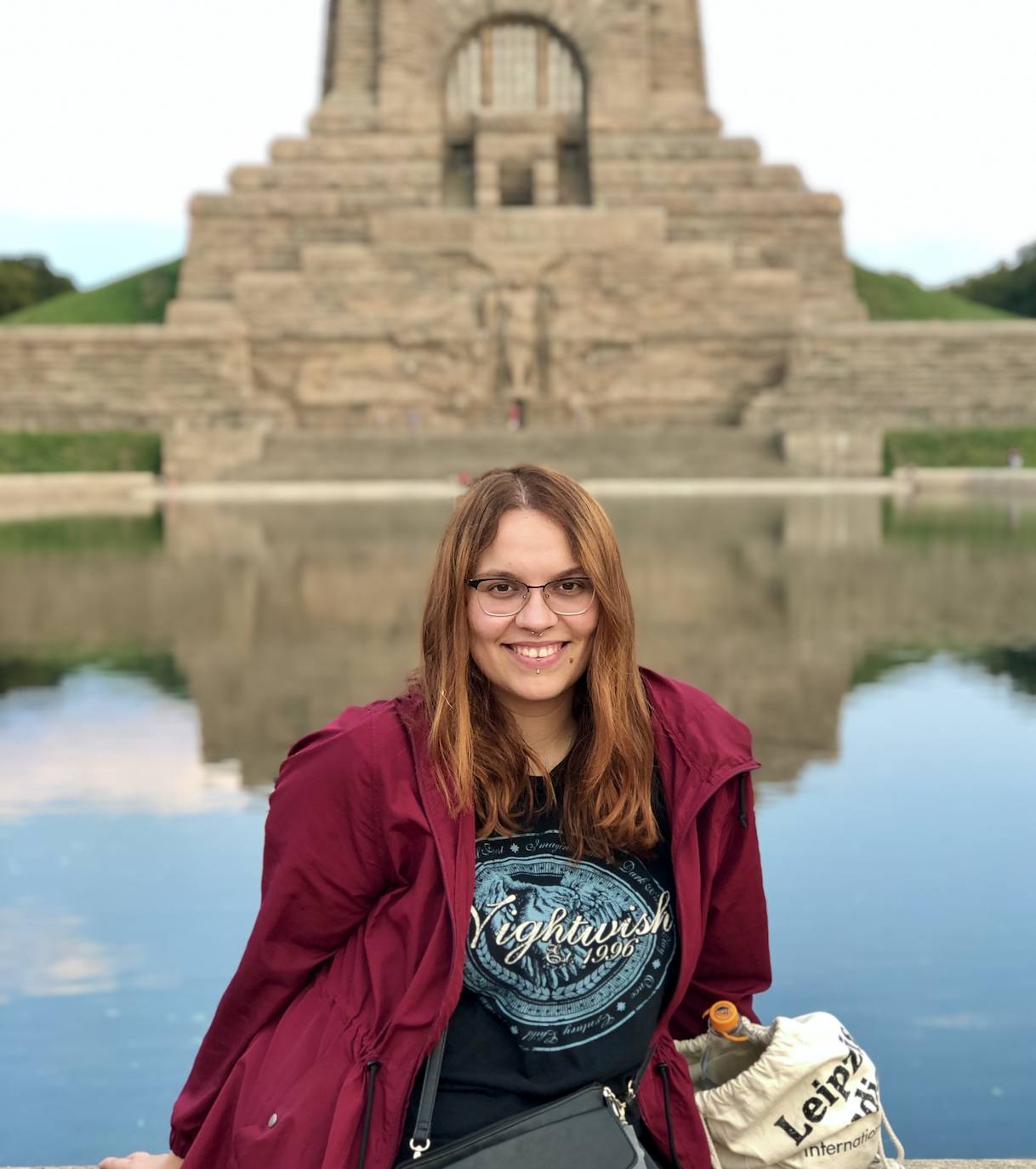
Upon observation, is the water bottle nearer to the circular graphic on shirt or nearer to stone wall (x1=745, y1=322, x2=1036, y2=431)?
the circular graphic on shirt

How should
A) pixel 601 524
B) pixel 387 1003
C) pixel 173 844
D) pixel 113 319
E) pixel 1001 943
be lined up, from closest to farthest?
pixel 387 1003
pixel 601 524
pixel 1001 943
pixel 173 844
pixel 113 319

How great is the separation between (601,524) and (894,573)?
39.2 feet

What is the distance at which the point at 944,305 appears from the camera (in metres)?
46.7

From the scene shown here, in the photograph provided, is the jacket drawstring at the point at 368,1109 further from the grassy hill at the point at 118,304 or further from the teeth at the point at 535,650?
the grassy hill at the point at 118,304

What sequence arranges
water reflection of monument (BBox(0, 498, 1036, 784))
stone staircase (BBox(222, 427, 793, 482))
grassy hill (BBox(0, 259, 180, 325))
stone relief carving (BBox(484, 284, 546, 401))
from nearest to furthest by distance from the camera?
water reflection of monument (BBox(0, 498, 1036, 784)) → stone staircase (BBox(222, 427, 793, 482)) → stone relief carving (BBox(484, 284, 546, 401)) → grassy hill (BBox(0, 259, 180, 325))

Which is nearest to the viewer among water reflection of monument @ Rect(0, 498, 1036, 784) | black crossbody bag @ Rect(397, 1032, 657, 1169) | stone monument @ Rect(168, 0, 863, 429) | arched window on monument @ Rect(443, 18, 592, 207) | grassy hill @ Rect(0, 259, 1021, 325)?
black crossbody bag @ Rect(397, 1032, 657, 1169)

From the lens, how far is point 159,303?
152 ft

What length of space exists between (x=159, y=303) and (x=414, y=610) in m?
36.7

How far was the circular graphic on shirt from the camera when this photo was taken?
2623 millimetres

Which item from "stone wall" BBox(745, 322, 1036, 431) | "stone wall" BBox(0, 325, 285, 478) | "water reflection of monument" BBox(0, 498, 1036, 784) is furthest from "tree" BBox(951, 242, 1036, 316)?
"water reflection of monument" BBox(0, 498, 1036, 784)

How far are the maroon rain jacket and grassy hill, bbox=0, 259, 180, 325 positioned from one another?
44218 millimetres

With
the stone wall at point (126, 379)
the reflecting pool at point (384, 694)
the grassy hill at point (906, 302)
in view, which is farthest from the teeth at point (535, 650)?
the grassy hill at point (906, 302)

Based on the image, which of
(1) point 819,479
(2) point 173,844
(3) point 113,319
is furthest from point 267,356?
(2) point 173,844

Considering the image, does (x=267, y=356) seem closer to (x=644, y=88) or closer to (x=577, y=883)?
(x=644, y=88)
